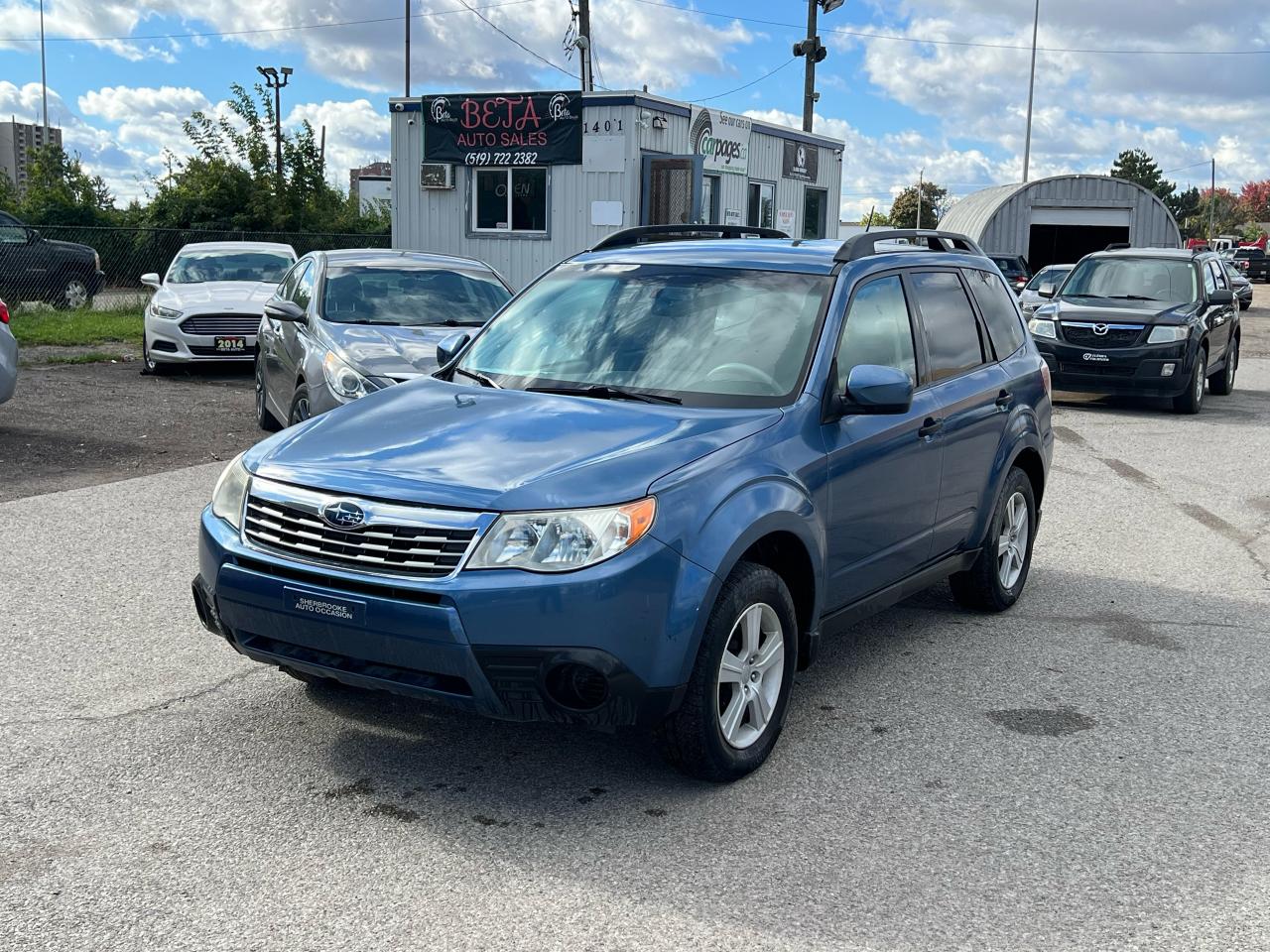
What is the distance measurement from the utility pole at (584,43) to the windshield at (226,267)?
474 inches

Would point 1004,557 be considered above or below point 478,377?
below

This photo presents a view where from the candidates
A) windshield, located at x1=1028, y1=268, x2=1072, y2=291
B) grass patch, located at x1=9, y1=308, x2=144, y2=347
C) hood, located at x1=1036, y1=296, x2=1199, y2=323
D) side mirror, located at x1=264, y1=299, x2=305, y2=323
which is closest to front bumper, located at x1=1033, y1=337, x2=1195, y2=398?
hood, located at x1=1036, y1=296, x2=1199, y2=323

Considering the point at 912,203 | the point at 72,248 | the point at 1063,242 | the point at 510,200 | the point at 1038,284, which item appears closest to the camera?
the point at 1038,284

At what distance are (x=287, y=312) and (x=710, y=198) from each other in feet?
55.0

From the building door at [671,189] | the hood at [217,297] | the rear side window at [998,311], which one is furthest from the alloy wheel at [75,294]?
the rear side window at [998,311]

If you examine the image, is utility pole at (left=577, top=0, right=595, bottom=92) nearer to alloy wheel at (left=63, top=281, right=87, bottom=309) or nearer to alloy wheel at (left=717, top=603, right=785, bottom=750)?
alloy wheel at (left=63, top=281, right=87, bottom=309)

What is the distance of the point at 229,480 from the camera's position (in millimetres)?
4574

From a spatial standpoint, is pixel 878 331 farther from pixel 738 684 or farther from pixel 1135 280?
pixel 1135 280

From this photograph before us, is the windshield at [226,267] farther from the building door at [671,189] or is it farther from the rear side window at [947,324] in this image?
the rear side window at [947,324]

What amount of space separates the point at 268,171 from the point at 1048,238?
27398mm

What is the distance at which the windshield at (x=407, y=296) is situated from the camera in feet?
33.8

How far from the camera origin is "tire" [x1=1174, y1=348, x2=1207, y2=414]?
50.7 feet

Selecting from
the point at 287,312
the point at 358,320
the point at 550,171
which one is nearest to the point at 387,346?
the point at 358,320

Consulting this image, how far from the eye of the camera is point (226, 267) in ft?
56.0
